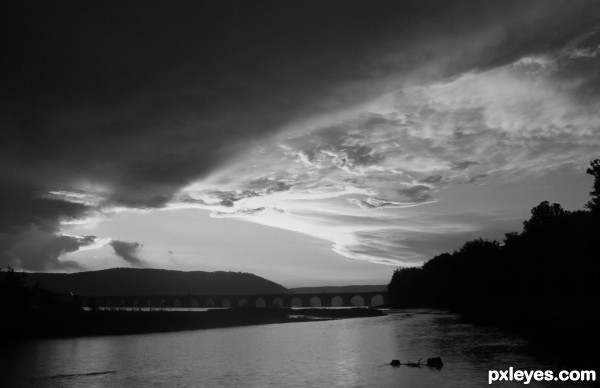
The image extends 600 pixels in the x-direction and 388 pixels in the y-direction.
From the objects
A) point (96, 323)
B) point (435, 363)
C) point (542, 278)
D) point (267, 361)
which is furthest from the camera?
point (542, 278)

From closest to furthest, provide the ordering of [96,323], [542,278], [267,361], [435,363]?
1. [435,363]
2. [267,361]
3. [96,323]
4. [542,278]

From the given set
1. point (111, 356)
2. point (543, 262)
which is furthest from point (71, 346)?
point (543, 262)

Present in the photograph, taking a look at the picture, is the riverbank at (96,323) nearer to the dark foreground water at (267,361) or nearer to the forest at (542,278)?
the dark foreground water at (267,361)

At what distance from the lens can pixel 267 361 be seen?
5569 centimetres

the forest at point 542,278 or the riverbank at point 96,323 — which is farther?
the riverbank at point 96,323

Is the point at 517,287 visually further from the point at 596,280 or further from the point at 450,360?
the point at 450,360

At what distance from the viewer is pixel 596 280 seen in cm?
8694

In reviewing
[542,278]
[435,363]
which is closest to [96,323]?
[435,363]

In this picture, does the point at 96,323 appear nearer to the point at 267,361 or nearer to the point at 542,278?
the point at 267,361

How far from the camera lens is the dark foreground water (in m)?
41.7

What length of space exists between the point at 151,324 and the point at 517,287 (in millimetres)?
91474

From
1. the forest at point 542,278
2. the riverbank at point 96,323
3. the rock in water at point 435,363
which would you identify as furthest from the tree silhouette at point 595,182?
the riverbank at point 96,323

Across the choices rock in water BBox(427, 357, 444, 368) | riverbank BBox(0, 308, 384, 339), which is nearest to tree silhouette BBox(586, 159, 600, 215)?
rock in water BBox(427, 357, 444, 368)

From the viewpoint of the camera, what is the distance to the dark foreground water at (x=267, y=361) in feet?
137
